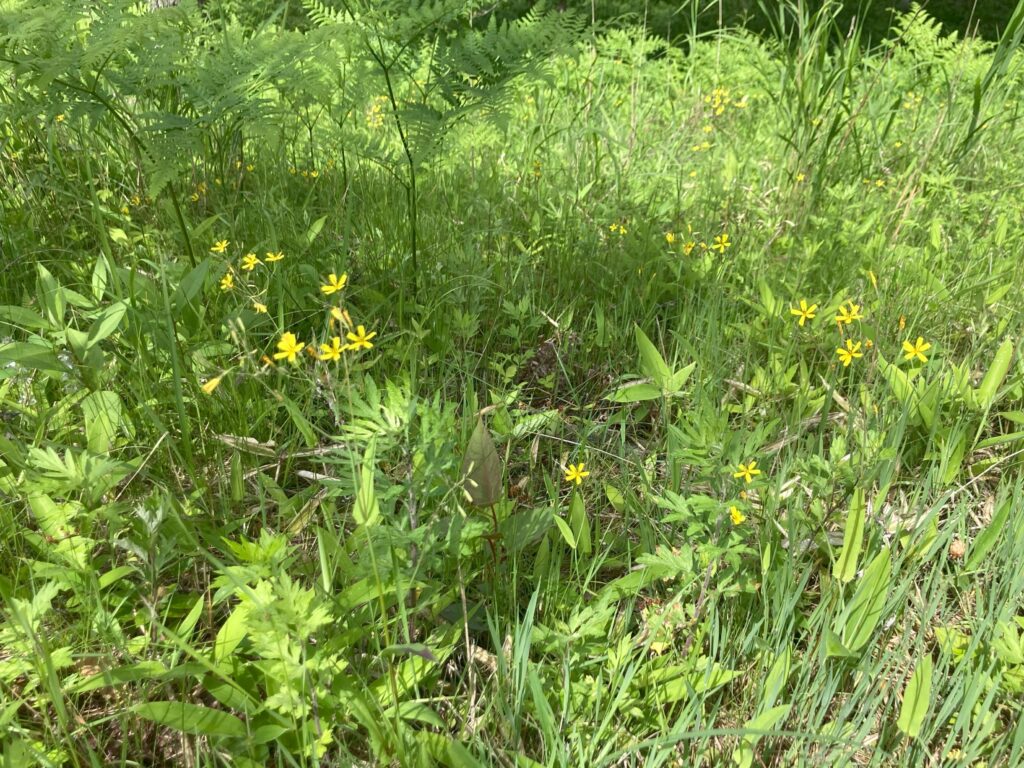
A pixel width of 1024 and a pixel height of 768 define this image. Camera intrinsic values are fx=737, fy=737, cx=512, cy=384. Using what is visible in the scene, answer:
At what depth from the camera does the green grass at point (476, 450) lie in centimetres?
117

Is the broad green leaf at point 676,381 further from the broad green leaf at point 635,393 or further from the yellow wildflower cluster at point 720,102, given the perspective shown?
the yellow wildflower cluster at point 720,102

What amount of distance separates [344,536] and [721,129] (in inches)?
130

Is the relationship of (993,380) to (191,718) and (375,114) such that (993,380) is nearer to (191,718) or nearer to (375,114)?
(191,718)

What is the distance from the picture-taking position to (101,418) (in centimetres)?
152

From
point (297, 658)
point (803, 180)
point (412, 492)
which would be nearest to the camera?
point (297, 658)

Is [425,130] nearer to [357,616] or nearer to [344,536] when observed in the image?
[344,536]

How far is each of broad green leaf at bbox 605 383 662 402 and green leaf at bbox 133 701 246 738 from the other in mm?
1077

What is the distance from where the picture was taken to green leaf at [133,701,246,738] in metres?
1.05

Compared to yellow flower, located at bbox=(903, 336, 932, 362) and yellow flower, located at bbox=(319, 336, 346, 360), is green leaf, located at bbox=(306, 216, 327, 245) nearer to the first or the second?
yellow flower, located at bbox=(319, 336, 346, 360)

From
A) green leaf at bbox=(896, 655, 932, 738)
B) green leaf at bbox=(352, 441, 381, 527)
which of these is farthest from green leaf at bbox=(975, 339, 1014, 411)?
green leaf at bbox=(352, 441, 381, 527)

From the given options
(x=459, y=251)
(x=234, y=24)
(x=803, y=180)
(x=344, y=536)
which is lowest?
(x=344, y=536)

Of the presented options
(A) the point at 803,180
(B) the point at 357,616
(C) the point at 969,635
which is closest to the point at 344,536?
(B) the point at 357,616

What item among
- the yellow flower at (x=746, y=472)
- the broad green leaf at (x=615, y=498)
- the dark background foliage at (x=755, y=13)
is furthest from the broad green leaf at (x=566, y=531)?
the dark background foliage at (x=755, y=13)

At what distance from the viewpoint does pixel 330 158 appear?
2.95 meters
